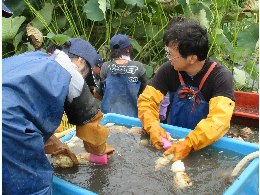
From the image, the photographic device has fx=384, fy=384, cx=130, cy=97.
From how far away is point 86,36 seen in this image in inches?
210

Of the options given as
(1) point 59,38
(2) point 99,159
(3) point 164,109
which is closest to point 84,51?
(2) point 99,159

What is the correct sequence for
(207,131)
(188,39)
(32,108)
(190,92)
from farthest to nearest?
(190,92) → (188,39) → (207,131) → (32,108)

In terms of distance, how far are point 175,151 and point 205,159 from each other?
0.68 ft

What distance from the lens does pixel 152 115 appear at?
2.86 m

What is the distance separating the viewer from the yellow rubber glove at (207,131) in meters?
2.50

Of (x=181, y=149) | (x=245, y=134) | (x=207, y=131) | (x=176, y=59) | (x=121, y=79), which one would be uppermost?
(x=176, y=59)

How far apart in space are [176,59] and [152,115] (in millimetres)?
455

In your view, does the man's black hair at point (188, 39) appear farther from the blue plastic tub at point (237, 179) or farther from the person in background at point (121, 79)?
the person in background at point (121, 79)

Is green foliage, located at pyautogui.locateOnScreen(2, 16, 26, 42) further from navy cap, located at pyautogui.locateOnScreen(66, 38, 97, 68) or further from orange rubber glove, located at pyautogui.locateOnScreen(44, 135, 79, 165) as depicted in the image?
orange rubber glove, located at pyautogui.locateOnScreen(44, 135, 79, 165)

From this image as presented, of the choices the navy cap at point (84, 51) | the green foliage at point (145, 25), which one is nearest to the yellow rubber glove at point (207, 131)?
the navy cap at point (84, 51)

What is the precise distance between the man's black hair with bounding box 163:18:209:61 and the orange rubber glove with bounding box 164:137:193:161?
24.4 inches

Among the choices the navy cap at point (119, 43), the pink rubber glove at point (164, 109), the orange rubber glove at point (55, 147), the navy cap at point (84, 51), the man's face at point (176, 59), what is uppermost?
the navy cap at point (84, 51)

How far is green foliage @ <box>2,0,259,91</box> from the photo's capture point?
4.57 m

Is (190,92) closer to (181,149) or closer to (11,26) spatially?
(181,149)
